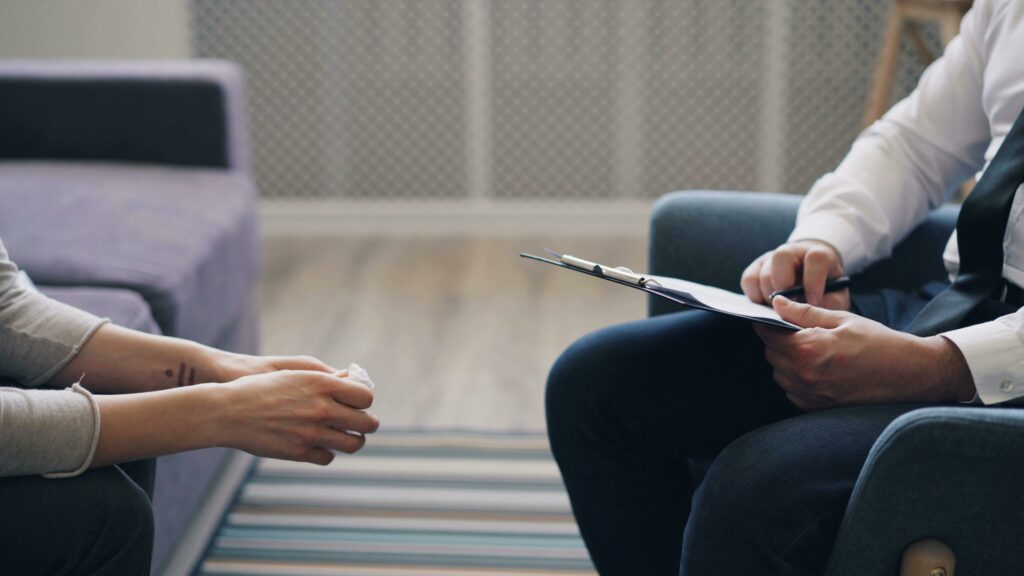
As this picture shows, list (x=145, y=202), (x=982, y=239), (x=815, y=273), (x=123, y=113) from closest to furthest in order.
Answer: (x=982, y=239) < (x=815, y=273) < (x=145, y=202) < (x=123, y=113)

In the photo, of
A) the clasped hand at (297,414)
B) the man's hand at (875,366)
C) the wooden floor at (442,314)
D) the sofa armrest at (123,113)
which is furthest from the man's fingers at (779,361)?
the sofa armrest at (123,113)

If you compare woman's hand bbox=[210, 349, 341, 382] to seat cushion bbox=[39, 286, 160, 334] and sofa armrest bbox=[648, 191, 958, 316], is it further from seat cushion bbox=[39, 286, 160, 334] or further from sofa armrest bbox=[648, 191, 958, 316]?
sofa armrest bbox=[648, 191, 958, 316]

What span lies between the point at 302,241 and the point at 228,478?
1.36 meters

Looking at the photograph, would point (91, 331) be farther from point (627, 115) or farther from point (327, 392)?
point (627, 115)

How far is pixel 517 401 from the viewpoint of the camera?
2.02 meters

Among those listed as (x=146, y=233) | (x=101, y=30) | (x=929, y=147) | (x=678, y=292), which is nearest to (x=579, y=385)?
(x=678, y=292)

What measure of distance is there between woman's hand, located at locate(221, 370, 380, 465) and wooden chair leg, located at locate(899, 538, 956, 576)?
0.46 meters

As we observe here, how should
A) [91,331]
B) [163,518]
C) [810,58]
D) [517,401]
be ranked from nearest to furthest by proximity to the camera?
[91,331] < [163,518] < [517,401] < [810,58]

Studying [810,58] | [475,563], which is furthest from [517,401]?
[810,58]

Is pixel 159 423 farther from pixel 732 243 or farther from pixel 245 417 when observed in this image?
pixel 732 243

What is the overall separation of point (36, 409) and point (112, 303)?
0.49m

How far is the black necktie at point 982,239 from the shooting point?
1.00m

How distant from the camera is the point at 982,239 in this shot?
1014mm

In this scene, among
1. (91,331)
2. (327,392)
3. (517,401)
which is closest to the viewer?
(327,392)
